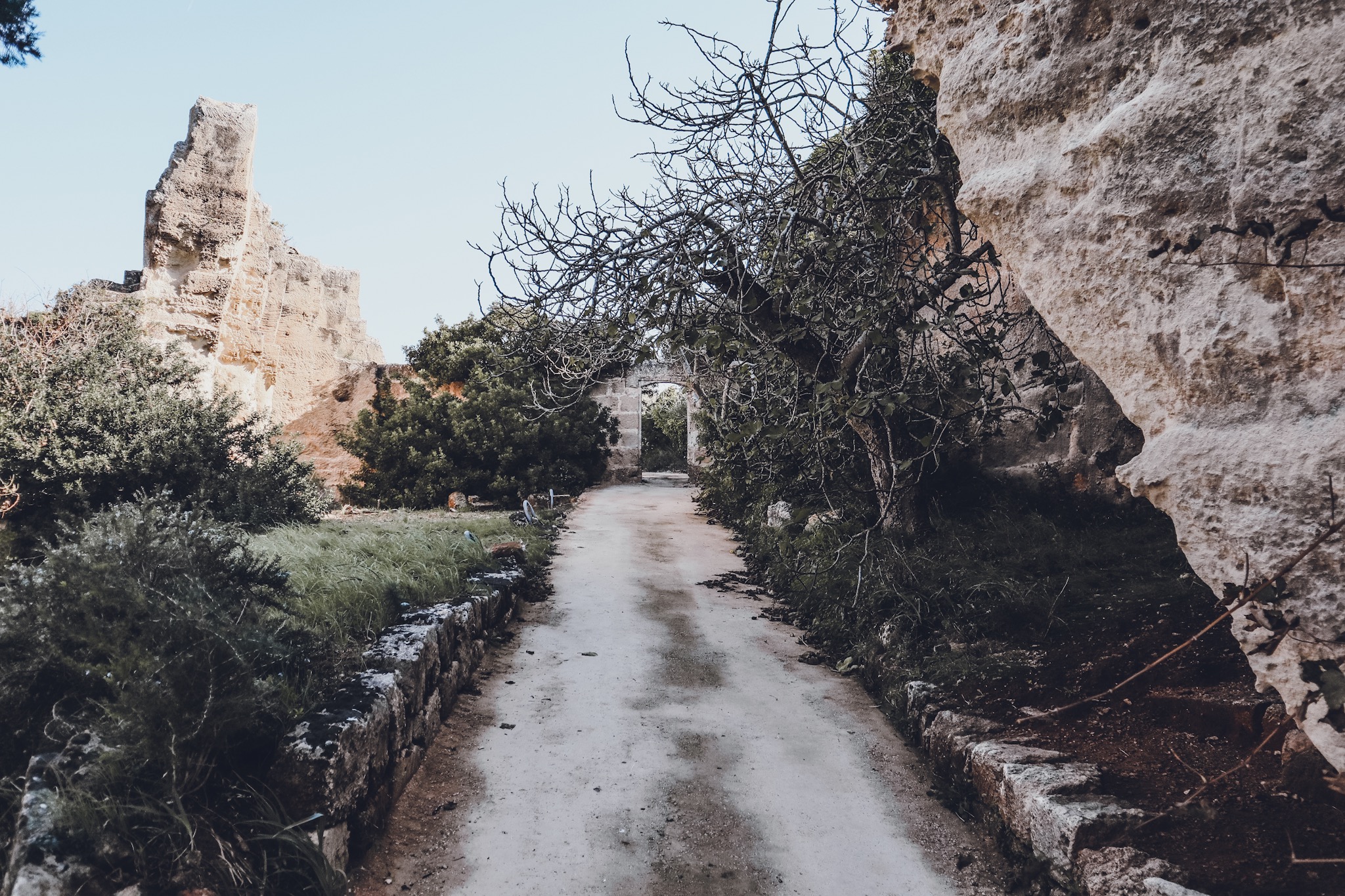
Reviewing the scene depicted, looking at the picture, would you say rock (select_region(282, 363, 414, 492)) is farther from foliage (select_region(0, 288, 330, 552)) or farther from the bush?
the bush

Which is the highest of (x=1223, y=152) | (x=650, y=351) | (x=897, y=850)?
(x=1223, y=152)

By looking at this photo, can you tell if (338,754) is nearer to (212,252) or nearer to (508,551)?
(508,551)

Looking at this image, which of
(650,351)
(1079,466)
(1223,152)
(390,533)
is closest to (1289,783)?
(1223,152)

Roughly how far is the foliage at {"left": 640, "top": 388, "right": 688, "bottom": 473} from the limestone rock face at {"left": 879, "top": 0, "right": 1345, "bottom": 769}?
1748 centimetres

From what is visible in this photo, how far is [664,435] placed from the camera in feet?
69.0

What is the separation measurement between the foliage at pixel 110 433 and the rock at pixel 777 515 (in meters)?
5.12

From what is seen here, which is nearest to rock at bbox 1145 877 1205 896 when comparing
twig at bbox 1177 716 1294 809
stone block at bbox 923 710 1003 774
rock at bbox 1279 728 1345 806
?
twig at bbox 1177 716 1294 809

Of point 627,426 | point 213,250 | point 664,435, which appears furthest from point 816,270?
point 664,435

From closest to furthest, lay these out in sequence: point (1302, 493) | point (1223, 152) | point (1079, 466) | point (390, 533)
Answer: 1. point (1302, 493)
2. point (1223, 152)
3. point (1079, 466)
4. point (390, 533)

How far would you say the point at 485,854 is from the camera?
2391 millimetres

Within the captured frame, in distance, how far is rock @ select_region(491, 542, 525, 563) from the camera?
5.64 meters

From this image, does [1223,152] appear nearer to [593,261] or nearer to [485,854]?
[593,261]

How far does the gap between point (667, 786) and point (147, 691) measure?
177cm

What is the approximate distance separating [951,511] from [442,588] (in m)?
3.56
